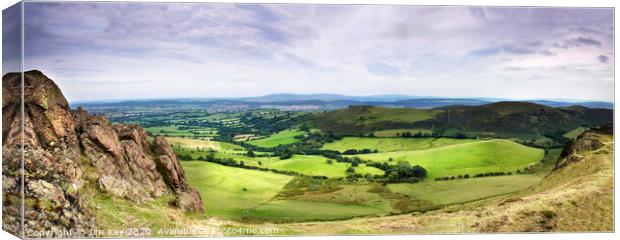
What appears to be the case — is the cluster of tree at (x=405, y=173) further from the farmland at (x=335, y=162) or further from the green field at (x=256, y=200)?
the green field at (x=256, y=200)

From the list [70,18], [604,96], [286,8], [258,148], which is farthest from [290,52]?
[604,96]

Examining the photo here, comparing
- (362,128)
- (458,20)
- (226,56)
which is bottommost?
(362,128)

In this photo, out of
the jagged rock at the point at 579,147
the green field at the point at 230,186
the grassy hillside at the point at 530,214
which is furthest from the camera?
the jagged rock at the point at 579,147

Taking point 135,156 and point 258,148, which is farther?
point 258,148

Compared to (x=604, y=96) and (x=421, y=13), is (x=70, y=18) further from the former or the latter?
(x=604, y=96)

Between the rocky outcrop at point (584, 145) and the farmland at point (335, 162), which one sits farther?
the rocky outcrop at point (584, 145)

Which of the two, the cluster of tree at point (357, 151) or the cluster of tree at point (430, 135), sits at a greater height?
the cluster of tree at point (430, 135)

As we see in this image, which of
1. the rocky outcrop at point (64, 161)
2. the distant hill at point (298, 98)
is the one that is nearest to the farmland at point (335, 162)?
the distant hill at point (298, 98)

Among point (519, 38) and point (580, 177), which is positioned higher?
point (519, 38)
